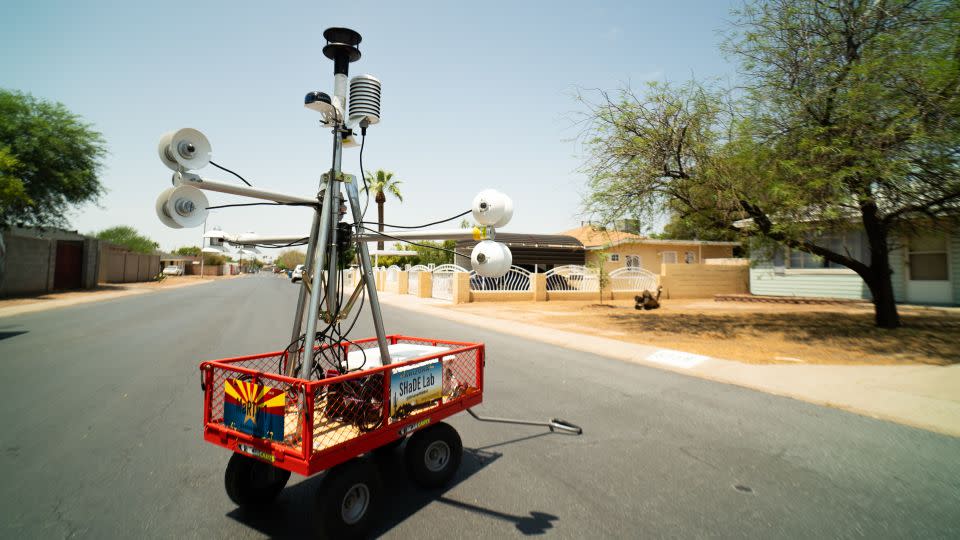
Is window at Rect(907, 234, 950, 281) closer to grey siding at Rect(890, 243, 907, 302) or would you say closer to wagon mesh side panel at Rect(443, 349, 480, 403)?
grey siding at Rect(890, 243, 907, 302)

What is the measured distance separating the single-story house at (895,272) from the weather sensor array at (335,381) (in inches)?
545

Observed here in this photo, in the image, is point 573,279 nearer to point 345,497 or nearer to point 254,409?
point 345,497

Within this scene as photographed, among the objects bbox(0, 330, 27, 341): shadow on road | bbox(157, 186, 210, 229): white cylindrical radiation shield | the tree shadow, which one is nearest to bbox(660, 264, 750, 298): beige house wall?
the tree shadow

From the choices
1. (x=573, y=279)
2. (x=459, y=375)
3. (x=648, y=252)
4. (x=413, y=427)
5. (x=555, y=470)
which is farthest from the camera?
(x=648, y=252)

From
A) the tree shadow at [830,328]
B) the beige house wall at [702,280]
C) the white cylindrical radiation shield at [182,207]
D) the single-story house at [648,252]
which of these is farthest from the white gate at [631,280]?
the white cylindrical radiation shield at [182,207]

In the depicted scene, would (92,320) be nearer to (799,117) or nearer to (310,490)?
(310,490)

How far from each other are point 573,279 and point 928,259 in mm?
13654

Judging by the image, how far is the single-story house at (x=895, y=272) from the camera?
15.8 metres

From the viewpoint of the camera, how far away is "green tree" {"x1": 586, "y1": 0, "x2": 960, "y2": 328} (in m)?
8.59

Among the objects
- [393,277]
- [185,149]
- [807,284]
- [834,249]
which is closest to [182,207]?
[185,149]

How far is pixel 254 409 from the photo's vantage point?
2719 mm

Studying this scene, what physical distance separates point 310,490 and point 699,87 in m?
13.1

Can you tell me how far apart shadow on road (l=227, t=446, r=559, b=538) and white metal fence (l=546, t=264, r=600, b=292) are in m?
20.0

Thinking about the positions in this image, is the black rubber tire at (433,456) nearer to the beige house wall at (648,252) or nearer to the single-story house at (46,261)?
the single-story house at (46,261)
